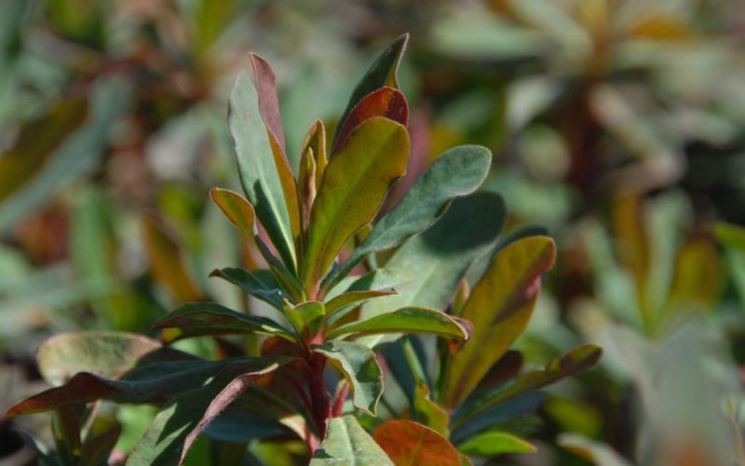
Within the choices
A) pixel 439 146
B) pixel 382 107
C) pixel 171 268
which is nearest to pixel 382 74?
pixel 382 107

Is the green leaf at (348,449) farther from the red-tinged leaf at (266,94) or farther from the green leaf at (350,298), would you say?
the red-tinged leaf at (266,94)

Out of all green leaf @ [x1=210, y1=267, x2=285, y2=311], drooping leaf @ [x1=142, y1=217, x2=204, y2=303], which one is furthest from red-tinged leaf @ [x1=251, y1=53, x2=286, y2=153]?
drooping leaf @ [x1=142, y1=217, x2=204, y2=303]

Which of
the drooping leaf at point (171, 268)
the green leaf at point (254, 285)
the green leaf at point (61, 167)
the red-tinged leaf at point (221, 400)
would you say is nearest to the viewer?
the red-tinged leaf at point (221, 400)

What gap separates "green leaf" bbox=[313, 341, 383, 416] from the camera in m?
0.83

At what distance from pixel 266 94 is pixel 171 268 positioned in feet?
2.43

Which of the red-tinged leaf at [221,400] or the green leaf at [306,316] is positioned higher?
the green leaf at [306,316]

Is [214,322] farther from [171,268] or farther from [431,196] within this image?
[171,268]

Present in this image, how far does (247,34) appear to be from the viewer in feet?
7.76

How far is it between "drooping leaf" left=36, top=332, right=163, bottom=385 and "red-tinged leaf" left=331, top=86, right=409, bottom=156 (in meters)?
0.26

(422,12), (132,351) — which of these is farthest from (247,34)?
(132,351)

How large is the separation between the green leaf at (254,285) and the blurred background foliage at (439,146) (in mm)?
390

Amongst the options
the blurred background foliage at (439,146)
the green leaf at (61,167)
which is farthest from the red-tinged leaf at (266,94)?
the green leaf at (61,167)

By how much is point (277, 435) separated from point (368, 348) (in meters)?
0.17

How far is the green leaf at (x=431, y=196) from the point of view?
89 cm
